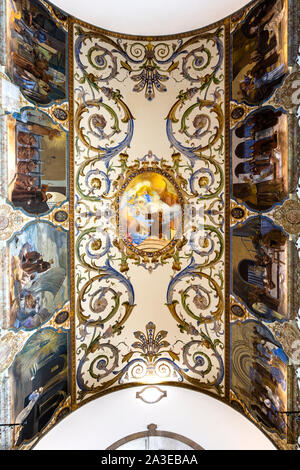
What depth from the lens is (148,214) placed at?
18.5ft

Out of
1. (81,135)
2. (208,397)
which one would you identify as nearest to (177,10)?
(81,135)

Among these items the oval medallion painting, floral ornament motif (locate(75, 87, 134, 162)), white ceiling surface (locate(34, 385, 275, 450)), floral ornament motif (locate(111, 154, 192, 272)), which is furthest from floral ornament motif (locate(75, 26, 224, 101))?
white ceiling surface (locate(34, 385, 275, 450))

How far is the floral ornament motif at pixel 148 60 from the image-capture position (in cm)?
492

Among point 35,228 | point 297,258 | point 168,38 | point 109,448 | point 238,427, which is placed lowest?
point 109,448

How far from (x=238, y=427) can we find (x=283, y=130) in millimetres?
6162

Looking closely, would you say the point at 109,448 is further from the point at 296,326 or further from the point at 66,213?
the point at 66,213

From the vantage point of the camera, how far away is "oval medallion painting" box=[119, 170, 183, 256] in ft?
18.3

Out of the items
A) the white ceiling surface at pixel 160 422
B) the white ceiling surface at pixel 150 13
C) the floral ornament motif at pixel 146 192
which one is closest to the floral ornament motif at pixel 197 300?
the floral ornament motif at pixel 146 192

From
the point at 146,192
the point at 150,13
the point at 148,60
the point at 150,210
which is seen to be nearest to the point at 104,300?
the point at 150,210

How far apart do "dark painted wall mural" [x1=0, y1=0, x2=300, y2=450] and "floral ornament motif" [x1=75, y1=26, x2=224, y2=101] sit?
1.0 inches

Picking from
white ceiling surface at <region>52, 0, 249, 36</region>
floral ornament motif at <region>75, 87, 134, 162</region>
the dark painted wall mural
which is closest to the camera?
the dark painted wall mural

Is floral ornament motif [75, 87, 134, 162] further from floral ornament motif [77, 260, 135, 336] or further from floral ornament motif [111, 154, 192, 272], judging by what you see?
floral ornament motif [77, 260, 135, 336]

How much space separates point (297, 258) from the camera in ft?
12.5

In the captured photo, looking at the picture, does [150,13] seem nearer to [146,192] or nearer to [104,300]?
[146,192]
